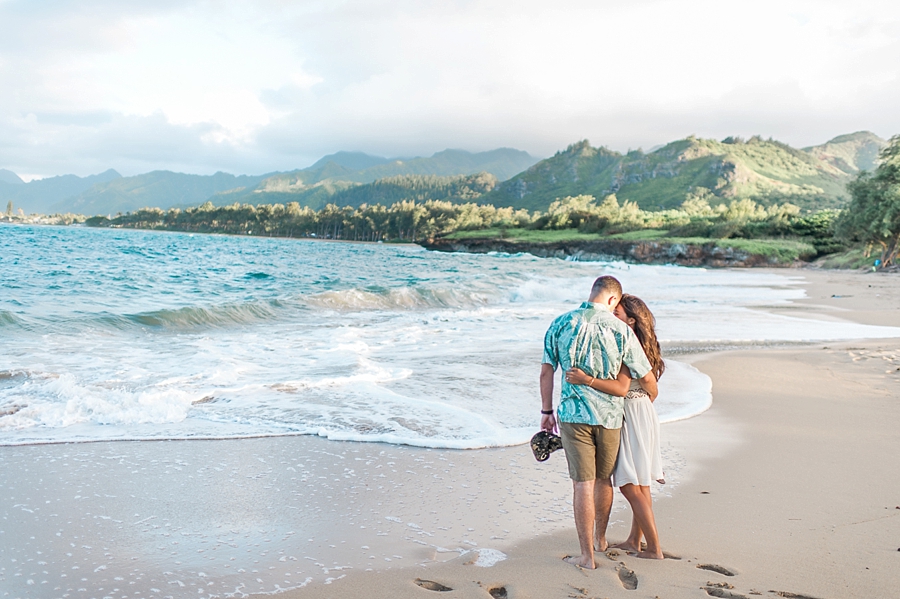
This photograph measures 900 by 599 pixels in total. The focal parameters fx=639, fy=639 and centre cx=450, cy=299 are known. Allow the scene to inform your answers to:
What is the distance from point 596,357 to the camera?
372cm

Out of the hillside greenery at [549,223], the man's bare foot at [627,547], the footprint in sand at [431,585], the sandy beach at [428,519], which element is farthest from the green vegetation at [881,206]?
the footprint in sand at [431,585]

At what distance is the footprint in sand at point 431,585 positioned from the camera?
11.1 ft

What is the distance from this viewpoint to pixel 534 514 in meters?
4.50

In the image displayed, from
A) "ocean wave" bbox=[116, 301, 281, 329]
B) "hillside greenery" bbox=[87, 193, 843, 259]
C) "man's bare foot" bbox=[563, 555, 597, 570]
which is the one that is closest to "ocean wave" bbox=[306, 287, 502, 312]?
"ocean wave" bbox=[116, 301, 281, 329]

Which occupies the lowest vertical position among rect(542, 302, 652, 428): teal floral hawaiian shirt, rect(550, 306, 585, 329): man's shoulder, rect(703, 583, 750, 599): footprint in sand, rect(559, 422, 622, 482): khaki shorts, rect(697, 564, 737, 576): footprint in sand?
rect(697, 564, 737, 576): footprint in sand

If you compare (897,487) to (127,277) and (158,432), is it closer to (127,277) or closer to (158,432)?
(158,432)

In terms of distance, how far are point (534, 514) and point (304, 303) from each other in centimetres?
1721

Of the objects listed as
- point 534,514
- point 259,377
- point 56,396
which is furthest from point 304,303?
point 534,514

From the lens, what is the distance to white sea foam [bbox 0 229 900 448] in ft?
22.3

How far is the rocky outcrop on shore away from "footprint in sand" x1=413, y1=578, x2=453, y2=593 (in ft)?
202

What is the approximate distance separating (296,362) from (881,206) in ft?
132

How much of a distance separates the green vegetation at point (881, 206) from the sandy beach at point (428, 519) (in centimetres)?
3843

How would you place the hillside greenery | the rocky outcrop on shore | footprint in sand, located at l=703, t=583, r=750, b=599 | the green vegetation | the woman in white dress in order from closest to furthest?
footprint in sand, located at l=703, t=583, r=750, b=599 → the woman in white dress → the green vegetation → the rocky outcrop on shore → the hillside greenery

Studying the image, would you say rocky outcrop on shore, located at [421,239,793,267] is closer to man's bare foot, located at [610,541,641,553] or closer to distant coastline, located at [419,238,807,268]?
distant coastline, located at [419,238,807,268]
